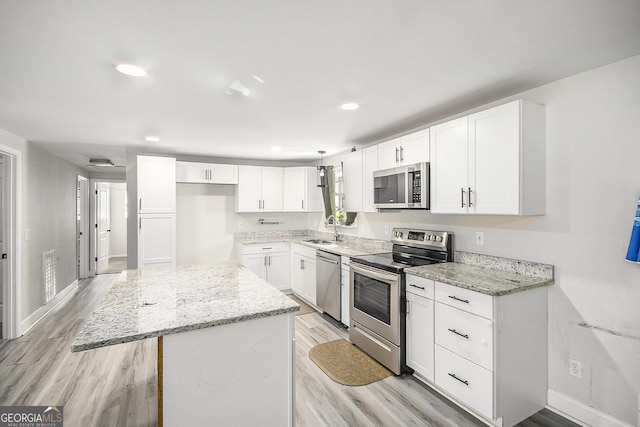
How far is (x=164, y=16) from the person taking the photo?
137 centimetres

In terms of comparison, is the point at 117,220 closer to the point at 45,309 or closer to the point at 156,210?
the point at 45,309

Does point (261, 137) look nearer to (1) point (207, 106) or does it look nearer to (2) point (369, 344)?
(1) point (207, 106)

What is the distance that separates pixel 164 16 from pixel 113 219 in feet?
31.3

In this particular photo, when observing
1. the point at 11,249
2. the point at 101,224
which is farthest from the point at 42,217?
the point at 101,224

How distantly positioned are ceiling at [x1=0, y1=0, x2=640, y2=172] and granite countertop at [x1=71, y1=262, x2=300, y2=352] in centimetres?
140

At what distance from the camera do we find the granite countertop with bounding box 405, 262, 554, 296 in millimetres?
2006

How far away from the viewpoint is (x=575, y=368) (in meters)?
2.06

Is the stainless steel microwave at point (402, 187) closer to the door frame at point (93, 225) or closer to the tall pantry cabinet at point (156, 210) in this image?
the tall pantry cabinet at point (156, 210)

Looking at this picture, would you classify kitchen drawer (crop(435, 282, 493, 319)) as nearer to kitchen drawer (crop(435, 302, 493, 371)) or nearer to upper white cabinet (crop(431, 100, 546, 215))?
kitchen drawer (crop(435, 302, 493, 371))

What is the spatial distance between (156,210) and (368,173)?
301 centimetres

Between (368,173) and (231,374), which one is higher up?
(368,173)

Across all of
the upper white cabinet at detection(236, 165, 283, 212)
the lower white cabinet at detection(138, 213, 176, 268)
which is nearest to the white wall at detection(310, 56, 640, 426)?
the upper white cabinet at detection(236, 165, 283, 212)

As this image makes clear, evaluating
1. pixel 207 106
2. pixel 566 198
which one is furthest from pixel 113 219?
pixel 566 198

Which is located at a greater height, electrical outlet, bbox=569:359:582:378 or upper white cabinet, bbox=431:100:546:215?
upper white cabinet, bbox=431:100:546:215
